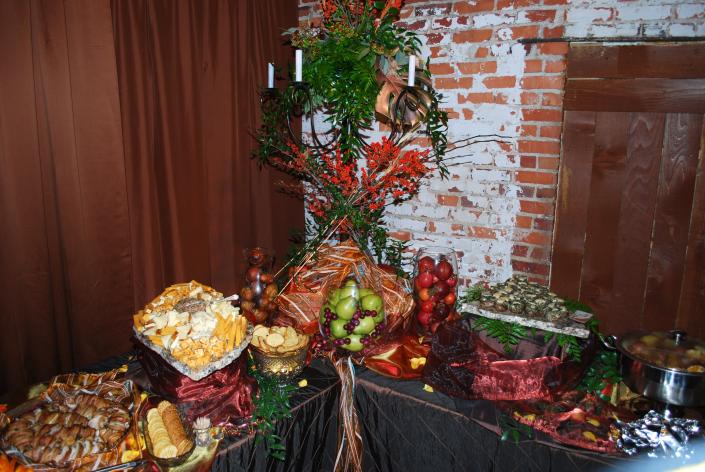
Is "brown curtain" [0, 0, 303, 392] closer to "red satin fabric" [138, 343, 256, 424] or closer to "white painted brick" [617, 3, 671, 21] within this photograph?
"red satin fabric" [138, 343, 256, 424]

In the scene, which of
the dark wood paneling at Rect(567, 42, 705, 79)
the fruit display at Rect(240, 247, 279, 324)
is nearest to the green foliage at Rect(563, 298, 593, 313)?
the fruit display at Rect(240, 247, 279, 324)

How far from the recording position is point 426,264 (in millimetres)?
1959

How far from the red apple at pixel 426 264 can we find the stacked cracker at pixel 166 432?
1.02 meters

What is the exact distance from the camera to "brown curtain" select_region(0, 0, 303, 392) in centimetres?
192

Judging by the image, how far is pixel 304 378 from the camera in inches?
66.1

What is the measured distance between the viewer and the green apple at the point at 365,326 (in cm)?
174

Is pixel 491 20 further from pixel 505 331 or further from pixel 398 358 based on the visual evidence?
pixel 398 358

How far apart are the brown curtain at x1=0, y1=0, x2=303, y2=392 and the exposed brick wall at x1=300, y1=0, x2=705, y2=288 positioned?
3.47ft

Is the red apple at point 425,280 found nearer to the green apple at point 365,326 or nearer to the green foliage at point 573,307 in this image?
the green apple at point 365,326

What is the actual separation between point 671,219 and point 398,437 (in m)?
1.61

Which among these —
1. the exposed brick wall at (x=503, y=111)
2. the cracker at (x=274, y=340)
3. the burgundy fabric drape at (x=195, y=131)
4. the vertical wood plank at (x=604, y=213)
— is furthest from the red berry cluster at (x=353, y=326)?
the vertical wood plank at (x=604, y=213)

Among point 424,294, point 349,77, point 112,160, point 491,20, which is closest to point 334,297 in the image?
point 424,294

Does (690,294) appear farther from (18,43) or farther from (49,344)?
(18,43)

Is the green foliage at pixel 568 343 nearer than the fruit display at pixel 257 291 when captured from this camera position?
Yes
